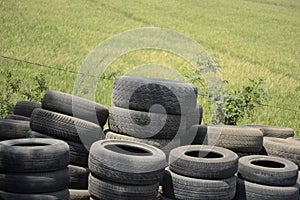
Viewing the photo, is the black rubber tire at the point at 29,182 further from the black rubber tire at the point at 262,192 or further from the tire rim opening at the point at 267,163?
the tire rim opening at the point at 267,163

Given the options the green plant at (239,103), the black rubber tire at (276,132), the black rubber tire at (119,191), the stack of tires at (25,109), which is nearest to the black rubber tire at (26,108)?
the stack of tires at (25,109)

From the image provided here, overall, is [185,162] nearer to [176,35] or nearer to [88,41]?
[88,41]

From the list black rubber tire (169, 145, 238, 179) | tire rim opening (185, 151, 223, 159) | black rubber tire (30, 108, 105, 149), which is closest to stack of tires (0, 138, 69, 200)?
black rubber tire (30, 108, 105, 149)

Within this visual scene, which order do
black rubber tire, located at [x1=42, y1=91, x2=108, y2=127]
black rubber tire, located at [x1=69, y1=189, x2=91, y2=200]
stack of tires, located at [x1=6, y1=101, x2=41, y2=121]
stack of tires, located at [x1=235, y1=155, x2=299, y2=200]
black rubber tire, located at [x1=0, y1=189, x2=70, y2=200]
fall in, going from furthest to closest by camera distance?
stack of tires, located at [x1=6, y1=101, x2=41, y2=121], black rubber tire, located at [x1=42, y1=91, x2=108, y2=127], stack of tires, located at [x1=235, y1=155, x2=299, y2=200], black rubber tire, located at [x1=69, y1=189, x2=91, y2=200], black rubber tire, located at [x1=0, y1=189, x2=70, y2=200]

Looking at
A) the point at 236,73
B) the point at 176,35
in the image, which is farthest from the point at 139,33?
the point at 236,73

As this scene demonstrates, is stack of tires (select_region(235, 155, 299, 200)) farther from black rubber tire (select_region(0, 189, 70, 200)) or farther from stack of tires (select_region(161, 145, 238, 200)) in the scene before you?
black rubber tire (select_region(0, 189, 70, 200))

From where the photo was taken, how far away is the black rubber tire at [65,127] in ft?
21.1

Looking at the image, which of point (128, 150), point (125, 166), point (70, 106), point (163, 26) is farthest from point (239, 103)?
point (163, 26)

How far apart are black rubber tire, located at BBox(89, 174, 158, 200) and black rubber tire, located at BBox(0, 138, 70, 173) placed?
0.48 metres

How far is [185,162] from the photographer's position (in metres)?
6.11

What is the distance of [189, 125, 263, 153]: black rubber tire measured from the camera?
707 cm

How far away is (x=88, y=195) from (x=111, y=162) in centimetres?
85

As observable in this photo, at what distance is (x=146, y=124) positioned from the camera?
21.9ft

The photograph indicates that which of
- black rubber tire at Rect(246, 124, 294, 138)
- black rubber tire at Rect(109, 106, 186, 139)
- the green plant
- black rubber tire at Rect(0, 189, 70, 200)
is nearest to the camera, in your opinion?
black rubber tire at Rect(0, 189, 70, 200)
